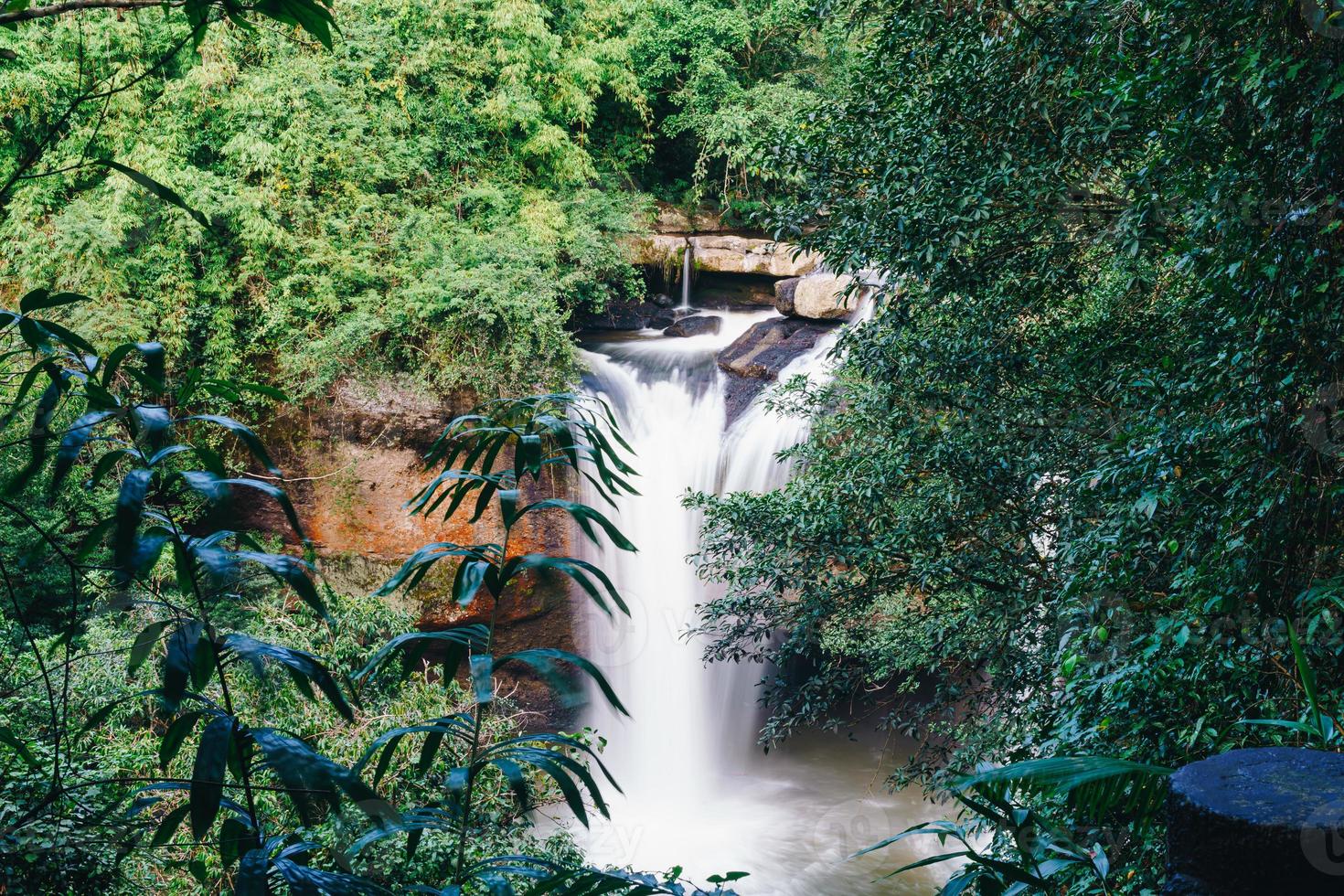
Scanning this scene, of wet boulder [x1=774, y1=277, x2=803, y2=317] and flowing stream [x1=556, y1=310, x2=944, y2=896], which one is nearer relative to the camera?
flowing stream [x1=556, y1=310, x2=944, y2=896]

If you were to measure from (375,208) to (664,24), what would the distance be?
6.09 meters

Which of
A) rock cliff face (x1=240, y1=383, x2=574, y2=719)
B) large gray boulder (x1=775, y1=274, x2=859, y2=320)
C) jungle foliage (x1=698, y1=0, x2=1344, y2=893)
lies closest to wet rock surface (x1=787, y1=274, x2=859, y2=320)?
large gray boulder (x1=775, y1=274, x2=859, y2=320)

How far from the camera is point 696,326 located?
1347 cm

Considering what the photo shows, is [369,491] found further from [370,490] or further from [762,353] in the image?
[762,353]

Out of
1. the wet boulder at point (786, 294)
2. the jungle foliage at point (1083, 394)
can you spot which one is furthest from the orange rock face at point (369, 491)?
the jungle foliage at point (1083, 394)

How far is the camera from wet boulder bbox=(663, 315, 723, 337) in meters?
13.4

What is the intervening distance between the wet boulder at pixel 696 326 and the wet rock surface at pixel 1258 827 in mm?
12280

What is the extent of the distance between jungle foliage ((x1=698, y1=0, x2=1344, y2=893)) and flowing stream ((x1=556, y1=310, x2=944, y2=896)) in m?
4.09

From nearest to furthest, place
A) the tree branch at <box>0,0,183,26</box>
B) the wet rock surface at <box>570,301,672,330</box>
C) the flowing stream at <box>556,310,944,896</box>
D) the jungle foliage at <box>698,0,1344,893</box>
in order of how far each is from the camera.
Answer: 1. the tree branch at <box>0,0,183,26</box>
2. the jungle foliage at <box>698,0,1344,893</box>
3. the flowing stream at <box>556,310,944,896</box>
4. the wet rock surface at <box>570,301,672,330</box>

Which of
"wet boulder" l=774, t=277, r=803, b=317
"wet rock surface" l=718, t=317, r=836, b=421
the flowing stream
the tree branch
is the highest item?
the tree branch

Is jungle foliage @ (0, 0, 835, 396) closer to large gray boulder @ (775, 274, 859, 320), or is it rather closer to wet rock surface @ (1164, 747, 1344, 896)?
large gray boulder @ (775, 274, 859, 320)

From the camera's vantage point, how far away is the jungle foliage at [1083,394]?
2.92 m

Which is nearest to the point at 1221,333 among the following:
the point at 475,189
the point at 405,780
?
the point at 405,780

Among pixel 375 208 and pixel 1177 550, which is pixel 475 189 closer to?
pixel 375 208
